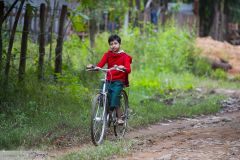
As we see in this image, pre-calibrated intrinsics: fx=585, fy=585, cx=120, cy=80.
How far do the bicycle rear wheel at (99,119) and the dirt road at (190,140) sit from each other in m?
0.59

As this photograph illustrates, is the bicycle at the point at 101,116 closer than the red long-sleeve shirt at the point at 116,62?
Yes

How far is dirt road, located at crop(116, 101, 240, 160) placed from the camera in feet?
25.6

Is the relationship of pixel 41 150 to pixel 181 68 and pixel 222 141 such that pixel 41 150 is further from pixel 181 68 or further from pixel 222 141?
pixel 181 68

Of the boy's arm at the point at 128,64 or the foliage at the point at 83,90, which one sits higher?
the boy's arm at the point at 128,64

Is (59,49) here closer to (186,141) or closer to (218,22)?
(186,141)

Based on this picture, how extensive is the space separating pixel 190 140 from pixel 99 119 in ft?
4.71

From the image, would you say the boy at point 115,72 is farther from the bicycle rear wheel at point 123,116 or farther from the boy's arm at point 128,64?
the bicycle rear wheel at point 123,116

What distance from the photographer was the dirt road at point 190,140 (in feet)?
25.6

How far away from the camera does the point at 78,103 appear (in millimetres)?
11992

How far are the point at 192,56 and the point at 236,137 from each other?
40.4 feet

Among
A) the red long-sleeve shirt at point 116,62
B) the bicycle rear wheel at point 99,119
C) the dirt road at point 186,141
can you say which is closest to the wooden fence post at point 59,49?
the dirt road at point 186,141

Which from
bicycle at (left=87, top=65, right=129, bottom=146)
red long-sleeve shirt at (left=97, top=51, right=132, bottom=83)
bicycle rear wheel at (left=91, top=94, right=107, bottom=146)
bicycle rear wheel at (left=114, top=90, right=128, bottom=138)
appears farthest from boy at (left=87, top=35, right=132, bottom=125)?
bicycle rear wheel at (left=114, top=90, right=128, bottom=138)

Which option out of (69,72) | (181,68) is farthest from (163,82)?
(69,72)

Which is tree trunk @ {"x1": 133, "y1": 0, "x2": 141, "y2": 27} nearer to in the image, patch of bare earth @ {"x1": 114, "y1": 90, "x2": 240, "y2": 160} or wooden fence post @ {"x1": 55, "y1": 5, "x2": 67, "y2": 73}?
wooden fence post @ {"x1": 55, "y1": 5, "x2": 67, "y2": 73}
